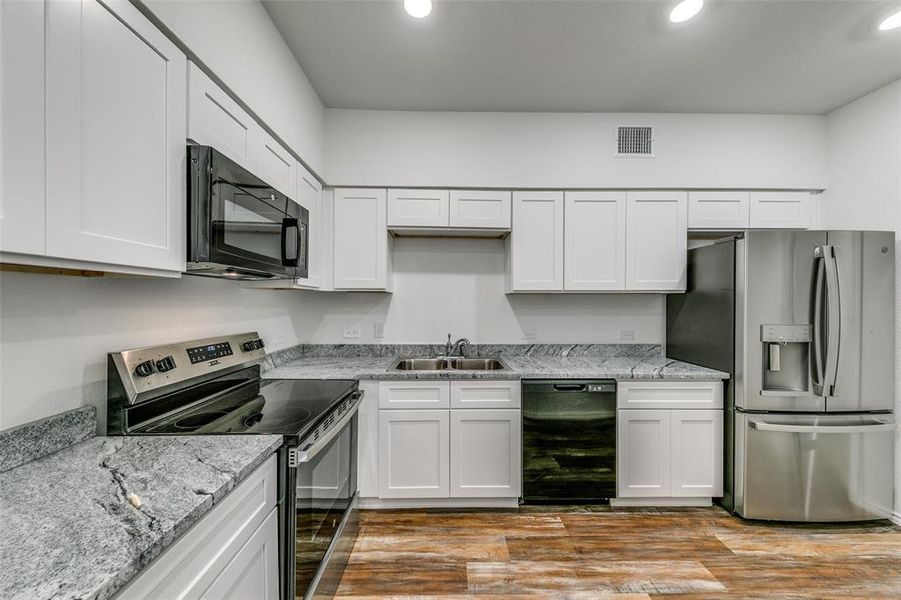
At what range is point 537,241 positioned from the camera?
2.91m

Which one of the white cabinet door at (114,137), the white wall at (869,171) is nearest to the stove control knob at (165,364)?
the white cabinet door at (114,137)

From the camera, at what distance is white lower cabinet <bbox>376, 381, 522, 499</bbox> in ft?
8.30

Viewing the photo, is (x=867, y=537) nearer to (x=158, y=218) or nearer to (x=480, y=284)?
(x=480, y=284)

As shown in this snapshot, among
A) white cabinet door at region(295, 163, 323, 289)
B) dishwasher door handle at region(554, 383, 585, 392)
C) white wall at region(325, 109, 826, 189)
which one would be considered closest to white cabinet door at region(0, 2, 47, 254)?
white cabinet door at region(295, 163, 323, 289)

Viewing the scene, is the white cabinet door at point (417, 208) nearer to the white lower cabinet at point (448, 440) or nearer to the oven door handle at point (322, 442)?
the white lower cabinet at point (448, 440)

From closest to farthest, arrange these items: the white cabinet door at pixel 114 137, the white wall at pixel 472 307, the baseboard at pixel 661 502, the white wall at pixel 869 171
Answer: the white cabinet door at pixel 114 137
the white wall at pixel 869 171
the baseboard at pixel 661 502
the white wall at pixel 472 307

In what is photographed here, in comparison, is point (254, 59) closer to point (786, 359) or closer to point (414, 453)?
point (414, 453)

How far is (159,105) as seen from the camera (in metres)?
1.19

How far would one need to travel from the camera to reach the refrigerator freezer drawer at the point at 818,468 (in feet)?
7.85

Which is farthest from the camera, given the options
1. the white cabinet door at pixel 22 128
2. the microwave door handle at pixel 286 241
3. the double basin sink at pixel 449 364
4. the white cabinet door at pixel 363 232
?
the double basin sink at pixel 449 364

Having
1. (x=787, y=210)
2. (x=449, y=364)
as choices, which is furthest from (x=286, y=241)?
(x=787, y=210)

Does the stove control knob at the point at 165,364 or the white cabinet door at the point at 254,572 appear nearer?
the white cabinet door at the point at 254,572

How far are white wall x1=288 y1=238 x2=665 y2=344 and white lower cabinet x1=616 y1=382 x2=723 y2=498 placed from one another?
0.72 metres

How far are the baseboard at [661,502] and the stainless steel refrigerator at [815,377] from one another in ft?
0.77
